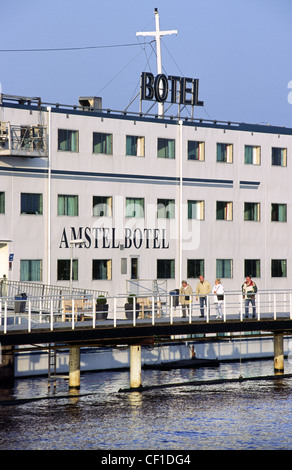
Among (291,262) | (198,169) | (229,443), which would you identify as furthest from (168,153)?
(229,443)

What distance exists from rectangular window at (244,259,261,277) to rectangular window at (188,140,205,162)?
25.0 ft

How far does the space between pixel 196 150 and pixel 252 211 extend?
6017 mm

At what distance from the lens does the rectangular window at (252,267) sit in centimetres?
6275

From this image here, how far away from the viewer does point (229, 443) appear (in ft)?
121

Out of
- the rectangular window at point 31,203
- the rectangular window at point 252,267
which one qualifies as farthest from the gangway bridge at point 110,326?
the rectangular window at point 252,267

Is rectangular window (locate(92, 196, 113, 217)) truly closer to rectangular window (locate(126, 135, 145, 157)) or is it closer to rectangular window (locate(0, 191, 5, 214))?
rectangular window (locate(126, 135, 145, 157))

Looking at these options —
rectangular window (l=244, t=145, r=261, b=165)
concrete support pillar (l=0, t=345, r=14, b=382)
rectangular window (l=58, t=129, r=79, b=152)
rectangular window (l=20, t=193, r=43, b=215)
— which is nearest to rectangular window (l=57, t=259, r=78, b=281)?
rectangular window (l=20, t=193, r=43, b=215)

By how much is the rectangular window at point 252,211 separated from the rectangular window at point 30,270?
51.8 ft

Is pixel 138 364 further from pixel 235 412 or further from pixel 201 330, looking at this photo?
pixel 235 412

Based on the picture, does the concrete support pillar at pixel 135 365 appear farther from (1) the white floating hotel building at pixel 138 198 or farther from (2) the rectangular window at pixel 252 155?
(2) the rectangular window at pixel 252 155

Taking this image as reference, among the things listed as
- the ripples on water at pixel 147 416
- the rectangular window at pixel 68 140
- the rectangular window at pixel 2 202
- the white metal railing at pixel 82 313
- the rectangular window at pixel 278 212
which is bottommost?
the ripples on water at pixel 147 416

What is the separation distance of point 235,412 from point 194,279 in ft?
60.1

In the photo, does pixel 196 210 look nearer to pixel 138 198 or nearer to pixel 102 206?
pixel 138 198

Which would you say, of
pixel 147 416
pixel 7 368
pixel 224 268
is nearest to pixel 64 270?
pixel 7 368
